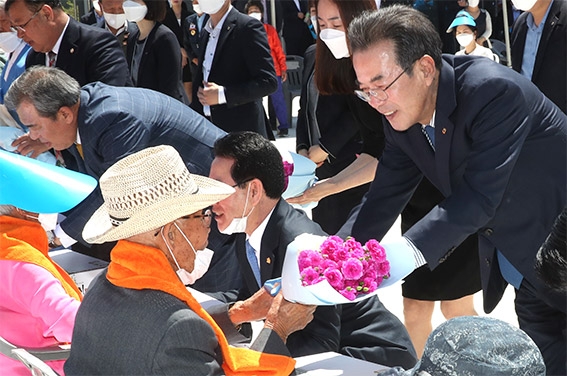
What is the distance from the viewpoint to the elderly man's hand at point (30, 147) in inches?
165

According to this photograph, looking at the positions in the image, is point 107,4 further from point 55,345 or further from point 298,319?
point 298,319

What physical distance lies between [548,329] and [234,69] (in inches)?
128

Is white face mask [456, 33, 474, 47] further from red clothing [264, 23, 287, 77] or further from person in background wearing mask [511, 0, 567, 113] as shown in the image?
person in background wearing mask [511, 0, 567, 113]

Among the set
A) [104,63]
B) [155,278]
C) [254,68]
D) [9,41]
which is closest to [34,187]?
[155,278]

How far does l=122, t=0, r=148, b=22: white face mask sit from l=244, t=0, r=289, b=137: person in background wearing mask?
2.88 meters

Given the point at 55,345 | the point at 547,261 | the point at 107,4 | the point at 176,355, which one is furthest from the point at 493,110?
the point at 107,4

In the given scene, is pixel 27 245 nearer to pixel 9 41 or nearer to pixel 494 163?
pixel 494 163

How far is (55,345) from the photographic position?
9.66 feet

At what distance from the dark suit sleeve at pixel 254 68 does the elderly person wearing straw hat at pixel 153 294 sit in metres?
3.07

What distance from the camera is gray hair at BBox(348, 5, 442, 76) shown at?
261 cm

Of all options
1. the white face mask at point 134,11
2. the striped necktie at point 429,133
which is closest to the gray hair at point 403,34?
the striped necktie at point 429,133

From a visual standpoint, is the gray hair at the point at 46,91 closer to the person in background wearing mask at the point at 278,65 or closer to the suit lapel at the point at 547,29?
the suit lapel at the point at 547,29

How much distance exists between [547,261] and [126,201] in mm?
1064

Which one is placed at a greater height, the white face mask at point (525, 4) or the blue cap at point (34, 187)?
the blue cap at point (34, 187)
